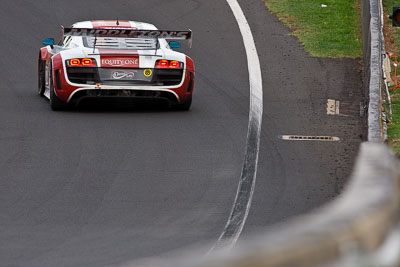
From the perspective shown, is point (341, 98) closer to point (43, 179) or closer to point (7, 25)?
point (43, 179)

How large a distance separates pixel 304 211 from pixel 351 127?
4212 millimetres

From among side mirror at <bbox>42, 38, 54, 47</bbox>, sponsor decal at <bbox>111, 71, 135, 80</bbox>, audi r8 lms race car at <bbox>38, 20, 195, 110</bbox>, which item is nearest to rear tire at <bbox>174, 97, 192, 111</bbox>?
audi r8 lms race car at <bbox>38, 20, 195, 110</bbox>

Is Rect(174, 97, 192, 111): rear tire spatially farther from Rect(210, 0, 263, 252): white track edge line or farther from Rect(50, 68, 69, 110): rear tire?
Rect(50, 68, 69, 110): rear tire

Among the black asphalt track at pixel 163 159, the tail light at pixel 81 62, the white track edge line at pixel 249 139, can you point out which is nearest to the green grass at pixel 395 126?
the black asphalt track at pixel 163 159

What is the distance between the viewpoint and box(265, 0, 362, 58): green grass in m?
19.1

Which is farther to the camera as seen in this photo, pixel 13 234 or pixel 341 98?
pixel 341 98

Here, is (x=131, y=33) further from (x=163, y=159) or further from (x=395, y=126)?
(x=395, y=126)

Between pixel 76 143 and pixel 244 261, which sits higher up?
pixel 244 261

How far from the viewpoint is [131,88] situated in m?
14.3

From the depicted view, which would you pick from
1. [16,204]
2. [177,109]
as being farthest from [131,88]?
[16,204]

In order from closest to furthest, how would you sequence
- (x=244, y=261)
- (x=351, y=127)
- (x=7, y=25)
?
(x=244, y=261) < (x=351, y=127) < (x=7, y=25)

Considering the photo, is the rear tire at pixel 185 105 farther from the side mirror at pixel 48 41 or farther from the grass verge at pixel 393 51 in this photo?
the grass verge at pixel 393 51

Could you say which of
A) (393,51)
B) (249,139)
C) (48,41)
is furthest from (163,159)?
(393,51)

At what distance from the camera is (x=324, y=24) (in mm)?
21344
